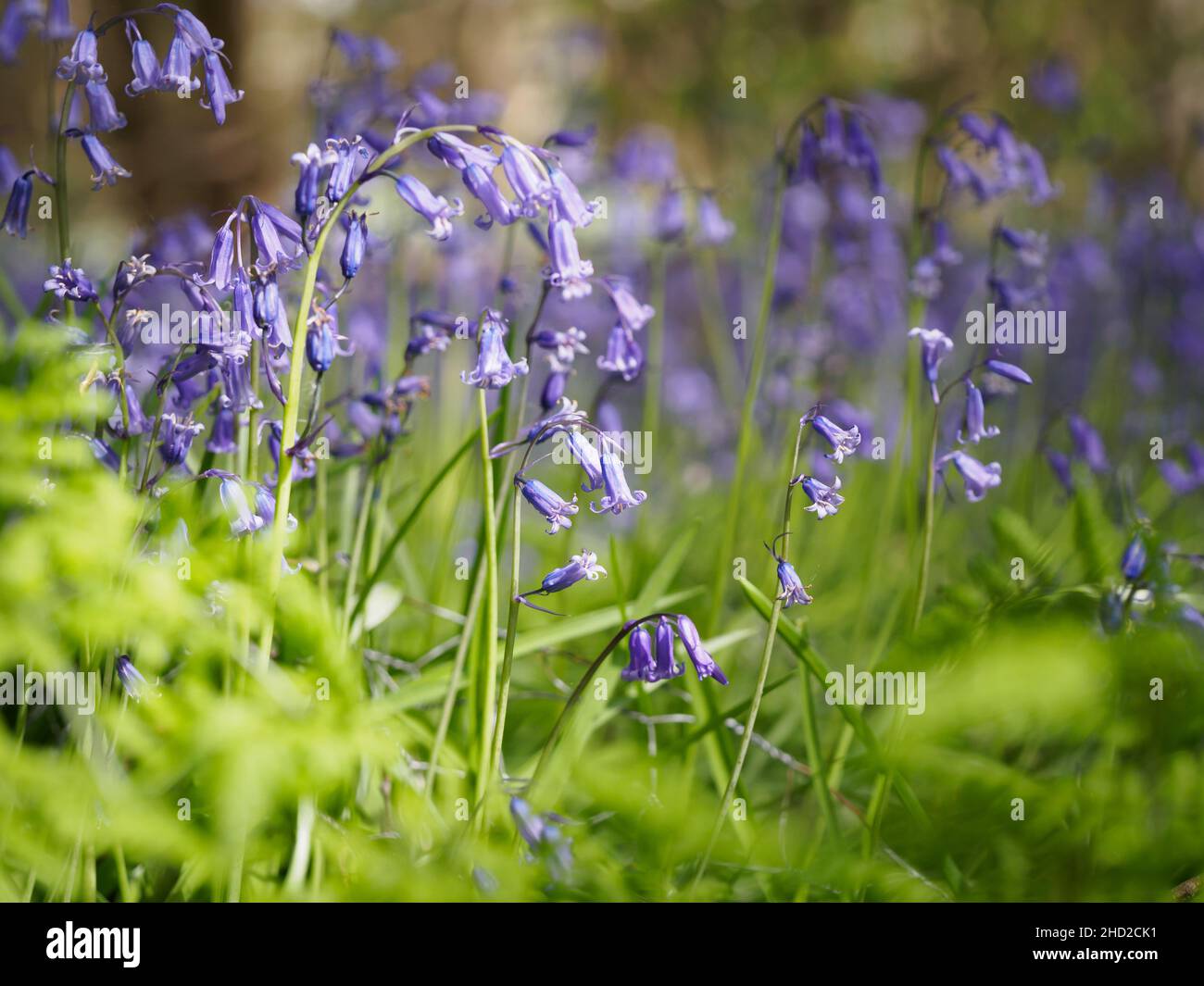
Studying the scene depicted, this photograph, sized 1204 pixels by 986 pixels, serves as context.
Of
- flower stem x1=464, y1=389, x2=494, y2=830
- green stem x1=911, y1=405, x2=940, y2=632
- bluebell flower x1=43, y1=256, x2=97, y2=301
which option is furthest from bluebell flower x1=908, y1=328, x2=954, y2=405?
bluebell flower x1=43, y1=256, x2=97, y2=301

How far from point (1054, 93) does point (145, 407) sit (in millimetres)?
4052

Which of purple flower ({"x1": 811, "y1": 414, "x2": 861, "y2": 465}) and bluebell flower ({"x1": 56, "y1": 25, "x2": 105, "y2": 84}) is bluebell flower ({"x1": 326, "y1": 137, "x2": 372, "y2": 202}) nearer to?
bluebell flower ({"x1": 56, "y1": 25, "x2": 105, "y2": 84})

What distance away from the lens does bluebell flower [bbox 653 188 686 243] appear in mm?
3506

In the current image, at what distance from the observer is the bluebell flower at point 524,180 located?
1863 millimetres

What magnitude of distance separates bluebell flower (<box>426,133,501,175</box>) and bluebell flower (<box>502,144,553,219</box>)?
3cm

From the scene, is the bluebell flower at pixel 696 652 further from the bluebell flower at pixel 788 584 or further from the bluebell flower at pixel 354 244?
the bluebell flower at pixel 354 244

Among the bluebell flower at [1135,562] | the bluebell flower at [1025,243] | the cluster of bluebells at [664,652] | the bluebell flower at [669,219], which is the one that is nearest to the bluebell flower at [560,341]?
the cluster of bluebells at [664,652]

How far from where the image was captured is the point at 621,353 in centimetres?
236

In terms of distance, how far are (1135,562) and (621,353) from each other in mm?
1181

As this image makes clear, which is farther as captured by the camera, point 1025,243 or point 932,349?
point 1025,243

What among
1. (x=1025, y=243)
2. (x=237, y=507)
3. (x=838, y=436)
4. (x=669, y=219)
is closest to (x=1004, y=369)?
(x=838, y=436)

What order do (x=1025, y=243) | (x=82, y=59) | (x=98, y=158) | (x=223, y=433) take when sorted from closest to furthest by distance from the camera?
(x=82, y=59), (x=98, y=158), (x=223, y=433), (x=1025, y=243)

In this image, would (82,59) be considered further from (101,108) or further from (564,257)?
(564,257)
